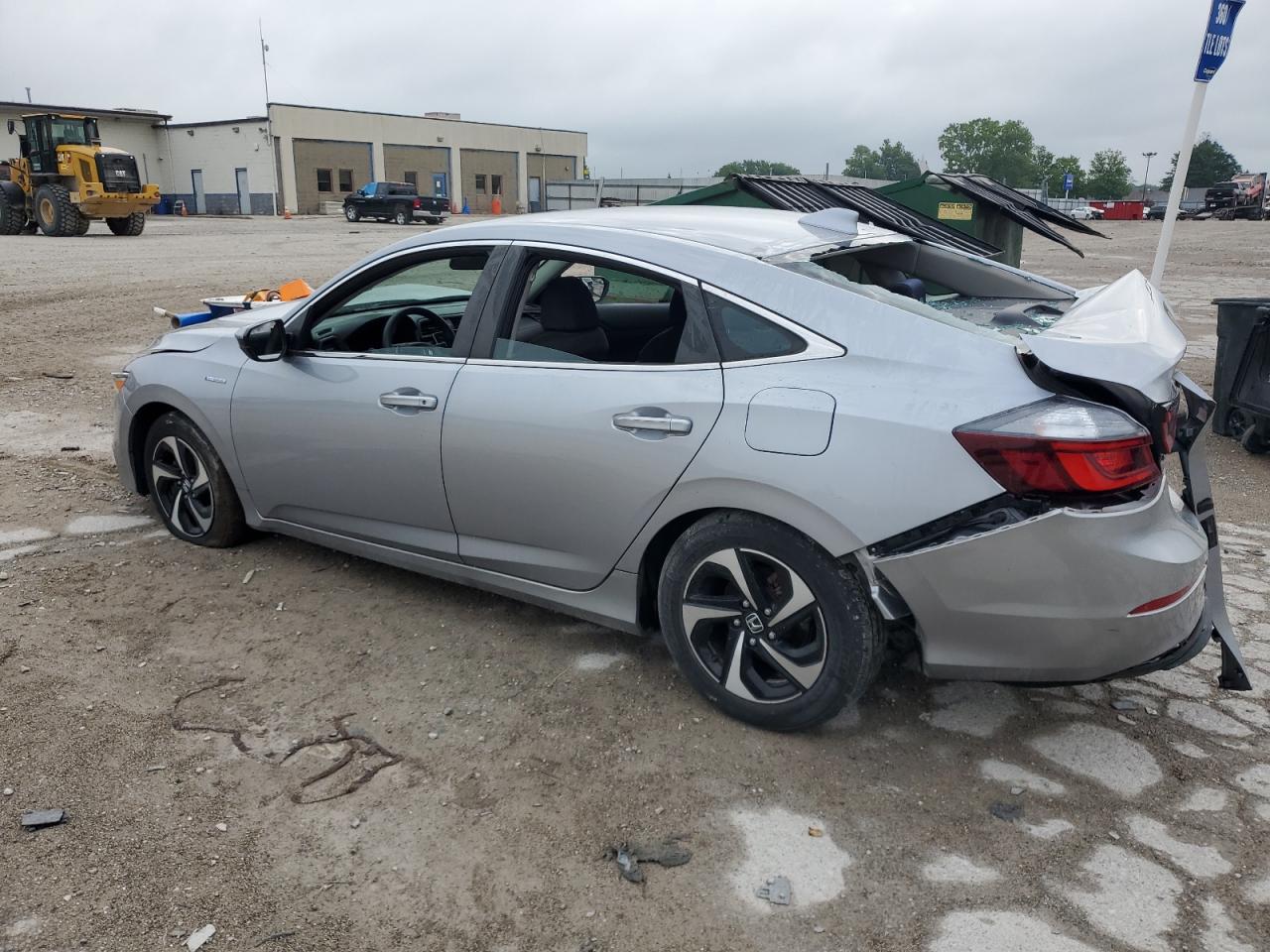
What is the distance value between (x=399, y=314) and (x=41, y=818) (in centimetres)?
219

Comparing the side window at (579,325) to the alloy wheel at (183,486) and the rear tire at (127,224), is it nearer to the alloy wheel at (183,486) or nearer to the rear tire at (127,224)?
the alloy wheel at (183,486)

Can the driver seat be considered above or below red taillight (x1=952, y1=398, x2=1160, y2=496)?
above

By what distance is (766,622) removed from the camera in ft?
9.86

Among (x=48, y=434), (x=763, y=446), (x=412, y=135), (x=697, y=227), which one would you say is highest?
(x=412, y=135)

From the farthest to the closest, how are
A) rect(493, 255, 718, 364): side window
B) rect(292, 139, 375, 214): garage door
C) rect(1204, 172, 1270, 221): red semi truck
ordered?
1. rect(1204, 172, 1270, 221): red semi truck
2. rect(292, 139, 375, 214): garage door
3. rect(493, 255, 718, 364): side window

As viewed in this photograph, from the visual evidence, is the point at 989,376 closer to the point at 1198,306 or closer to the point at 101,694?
the point at 101,694

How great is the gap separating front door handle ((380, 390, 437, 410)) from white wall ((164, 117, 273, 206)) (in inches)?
2052

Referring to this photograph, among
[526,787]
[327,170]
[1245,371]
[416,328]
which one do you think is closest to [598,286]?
[416,328]

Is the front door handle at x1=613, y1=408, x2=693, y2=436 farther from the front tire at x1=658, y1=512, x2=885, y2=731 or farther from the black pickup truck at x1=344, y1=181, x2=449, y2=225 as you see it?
the black pickup truck at x1=344, y1=181, x2=449, y2=225

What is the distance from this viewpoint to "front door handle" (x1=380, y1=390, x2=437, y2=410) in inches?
141

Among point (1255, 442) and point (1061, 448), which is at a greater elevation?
point (1061, 448)

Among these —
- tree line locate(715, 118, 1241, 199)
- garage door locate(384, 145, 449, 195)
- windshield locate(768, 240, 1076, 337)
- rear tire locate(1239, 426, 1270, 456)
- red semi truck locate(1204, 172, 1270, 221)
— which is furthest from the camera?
tree line locate(715, 118, 1241, 199)

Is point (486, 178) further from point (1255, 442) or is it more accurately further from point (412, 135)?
point (1255, 442)

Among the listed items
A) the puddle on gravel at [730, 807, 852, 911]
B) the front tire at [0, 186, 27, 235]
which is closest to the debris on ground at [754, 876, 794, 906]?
the puddle on gravel at [730, 807, 852, 911]
